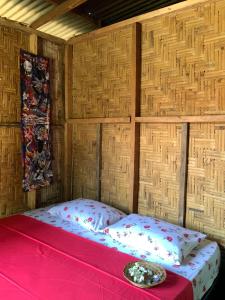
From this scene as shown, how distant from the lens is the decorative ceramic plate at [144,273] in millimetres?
1651

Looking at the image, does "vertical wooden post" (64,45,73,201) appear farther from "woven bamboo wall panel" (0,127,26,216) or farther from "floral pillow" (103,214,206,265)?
"floral pillow" (103,214,206,265)

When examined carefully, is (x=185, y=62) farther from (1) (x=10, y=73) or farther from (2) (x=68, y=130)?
(1) (x=10, y=73)

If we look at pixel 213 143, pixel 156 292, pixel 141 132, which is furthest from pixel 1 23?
pixel 156 292

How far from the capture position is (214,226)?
A: 2.38 metres

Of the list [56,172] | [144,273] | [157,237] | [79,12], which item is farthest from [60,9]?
[144,273]

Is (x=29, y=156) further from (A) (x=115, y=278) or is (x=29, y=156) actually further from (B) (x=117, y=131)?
(A) (x=115, y=278)

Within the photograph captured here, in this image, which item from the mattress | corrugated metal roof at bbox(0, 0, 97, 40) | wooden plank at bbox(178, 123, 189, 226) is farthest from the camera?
corrugated metal roof at bbox(0, 0, 97, 40)

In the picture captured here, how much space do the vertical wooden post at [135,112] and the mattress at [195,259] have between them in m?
0.63

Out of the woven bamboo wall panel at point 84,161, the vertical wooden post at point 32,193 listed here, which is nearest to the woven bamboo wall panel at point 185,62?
the woven bamboo wall panel at point 84,161

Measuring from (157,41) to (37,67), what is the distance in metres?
1.44

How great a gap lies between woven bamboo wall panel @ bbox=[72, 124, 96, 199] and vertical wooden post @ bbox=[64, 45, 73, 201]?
55 millimetres

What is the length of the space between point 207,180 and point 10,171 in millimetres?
2110

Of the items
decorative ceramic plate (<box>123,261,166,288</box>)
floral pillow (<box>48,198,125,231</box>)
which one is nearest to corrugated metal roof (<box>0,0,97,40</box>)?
floral pillow (<box>48,198,125,231</box>)

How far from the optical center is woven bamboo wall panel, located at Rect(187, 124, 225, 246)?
233cm
